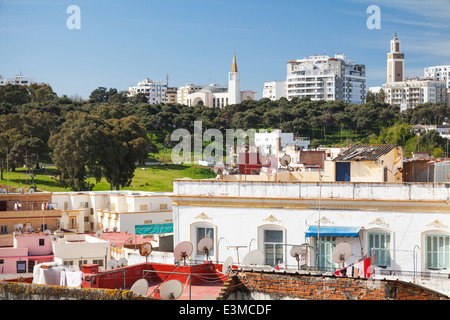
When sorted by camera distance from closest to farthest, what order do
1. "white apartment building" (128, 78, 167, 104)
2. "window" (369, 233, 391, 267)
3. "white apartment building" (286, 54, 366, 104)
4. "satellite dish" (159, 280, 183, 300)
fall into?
"satellite dish" (159, 280, 183, 300), "window" (369, 233, 391, 267), "white apartment building" (286, 54, 366, 104), "white apartment building" (128, 78, 167, 104)

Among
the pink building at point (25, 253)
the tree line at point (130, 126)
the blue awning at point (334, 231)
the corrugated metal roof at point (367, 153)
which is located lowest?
the pink building at point (25, 253)

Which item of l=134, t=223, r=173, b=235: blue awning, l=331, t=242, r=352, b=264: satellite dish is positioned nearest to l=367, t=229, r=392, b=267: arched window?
l=331, t=242, r=352, b=264: satellite dish

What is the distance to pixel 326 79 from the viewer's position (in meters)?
141

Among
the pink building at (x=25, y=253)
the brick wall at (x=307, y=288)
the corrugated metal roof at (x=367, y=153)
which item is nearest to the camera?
the brick wall at (x=307, y=288)

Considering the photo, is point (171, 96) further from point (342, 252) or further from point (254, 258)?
point (254, 258)

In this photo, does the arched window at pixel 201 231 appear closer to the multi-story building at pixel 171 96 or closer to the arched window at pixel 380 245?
the arched window at pixel 380 245

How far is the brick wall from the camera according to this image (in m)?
8.60

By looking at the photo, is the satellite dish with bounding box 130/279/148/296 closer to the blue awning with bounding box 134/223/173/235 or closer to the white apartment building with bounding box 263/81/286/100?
the blue awning with bounding box 134/223/173/235

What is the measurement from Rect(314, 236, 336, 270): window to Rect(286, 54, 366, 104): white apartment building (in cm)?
12723

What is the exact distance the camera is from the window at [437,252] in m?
14.1

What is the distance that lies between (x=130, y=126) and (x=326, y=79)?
8707 cm

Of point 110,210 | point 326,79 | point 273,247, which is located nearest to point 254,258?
point 273,247

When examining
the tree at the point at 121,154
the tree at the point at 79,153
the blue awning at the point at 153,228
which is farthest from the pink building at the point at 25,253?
the tree at the point at 121,154

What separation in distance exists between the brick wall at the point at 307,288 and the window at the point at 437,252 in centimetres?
513
